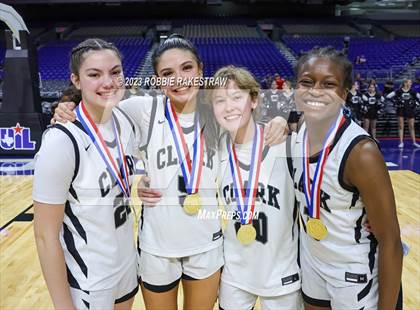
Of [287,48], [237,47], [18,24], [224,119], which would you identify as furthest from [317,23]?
[224,119]

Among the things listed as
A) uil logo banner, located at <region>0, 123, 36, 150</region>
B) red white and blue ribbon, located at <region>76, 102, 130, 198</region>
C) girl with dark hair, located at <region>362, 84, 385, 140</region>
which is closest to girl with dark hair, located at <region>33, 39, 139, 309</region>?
red white and blue ribbon, located at <region>76, 102, 130, 198</region>

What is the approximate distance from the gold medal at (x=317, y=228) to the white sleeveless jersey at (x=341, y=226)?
2cm

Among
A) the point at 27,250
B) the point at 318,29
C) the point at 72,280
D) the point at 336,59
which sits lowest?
the point at 27,250

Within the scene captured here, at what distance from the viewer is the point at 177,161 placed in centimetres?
128

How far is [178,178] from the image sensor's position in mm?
1293

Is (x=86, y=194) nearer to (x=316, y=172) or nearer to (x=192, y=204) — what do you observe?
(x=192, y=204)

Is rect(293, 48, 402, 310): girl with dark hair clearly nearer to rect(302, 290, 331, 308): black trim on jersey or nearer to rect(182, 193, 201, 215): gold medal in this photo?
rect(302, 290, 331, 308): black trim on jersey

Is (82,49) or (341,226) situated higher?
(82,49)

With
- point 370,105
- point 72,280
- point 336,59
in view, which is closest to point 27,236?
point 72,280

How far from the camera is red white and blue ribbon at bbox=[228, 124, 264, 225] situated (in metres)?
1.25

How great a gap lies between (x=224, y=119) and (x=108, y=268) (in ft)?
1.93

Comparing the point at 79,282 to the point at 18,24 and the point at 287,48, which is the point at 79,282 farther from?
the point at 287,48

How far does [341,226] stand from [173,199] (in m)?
0.53

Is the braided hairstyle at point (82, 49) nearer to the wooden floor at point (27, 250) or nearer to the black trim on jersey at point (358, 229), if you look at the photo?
the black trim on jersey at point (358, 229)
